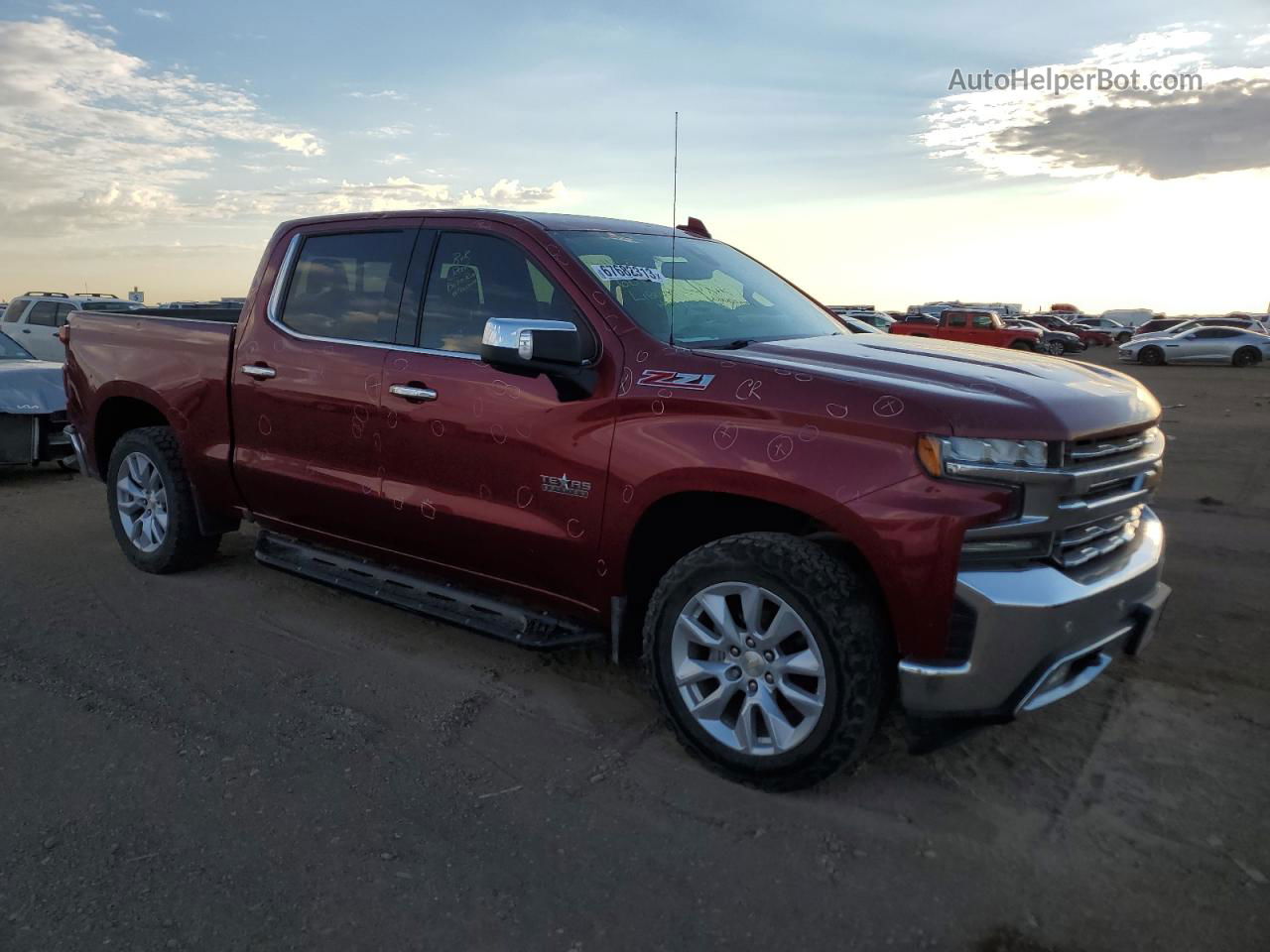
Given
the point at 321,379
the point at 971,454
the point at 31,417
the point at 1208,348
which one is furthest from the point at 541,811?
the point at 1208,348

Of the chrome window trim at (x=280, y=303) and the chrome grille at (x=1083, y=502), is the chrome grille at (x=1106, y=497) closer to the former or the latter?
the chrome grille at (x=1083, y=502)


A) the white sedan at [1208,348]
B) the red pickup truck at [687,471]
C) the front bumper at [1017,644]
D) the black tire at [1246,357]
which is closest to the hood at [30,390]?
the red pickup truck at [687,471]

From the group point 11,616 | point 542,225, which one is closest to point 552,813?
point 542,225

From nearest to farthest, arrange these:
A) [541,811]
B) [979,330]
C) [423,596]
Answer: [541,811]
[423,596]
[979,330]

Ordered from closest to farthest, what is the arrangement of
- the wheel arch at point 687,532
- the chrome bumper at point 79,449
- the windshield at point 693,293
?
the wheel arch at point 687,532 → the windshield at point 693,293 → the chrome bumper at point 79,449

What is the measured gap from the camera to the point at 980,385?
3166 millimetres

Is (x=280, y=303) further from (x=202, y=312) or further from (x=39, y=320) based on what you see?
(x=39, y=320)

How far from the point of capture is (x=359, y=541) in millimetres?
4594

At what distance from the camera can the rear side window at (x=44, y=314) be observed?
57.1ft

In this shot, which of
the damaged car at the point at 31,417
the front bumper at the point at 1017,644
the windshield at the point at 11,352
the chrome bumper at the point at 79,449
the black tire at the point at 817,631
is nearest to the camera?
the front bumper at the point at 1017,644

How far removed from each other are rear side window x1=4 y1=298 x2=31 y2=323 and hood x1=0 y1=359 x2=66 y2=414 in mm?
10225

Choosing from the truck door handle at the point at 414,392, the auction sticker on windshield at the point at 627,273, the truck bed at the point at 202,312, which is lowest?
the truck door handle at the point at 414,392

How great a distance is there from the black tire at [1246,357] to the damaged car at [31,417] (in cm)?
3334

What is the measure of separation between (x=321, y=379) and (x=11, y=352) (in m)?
6.95
